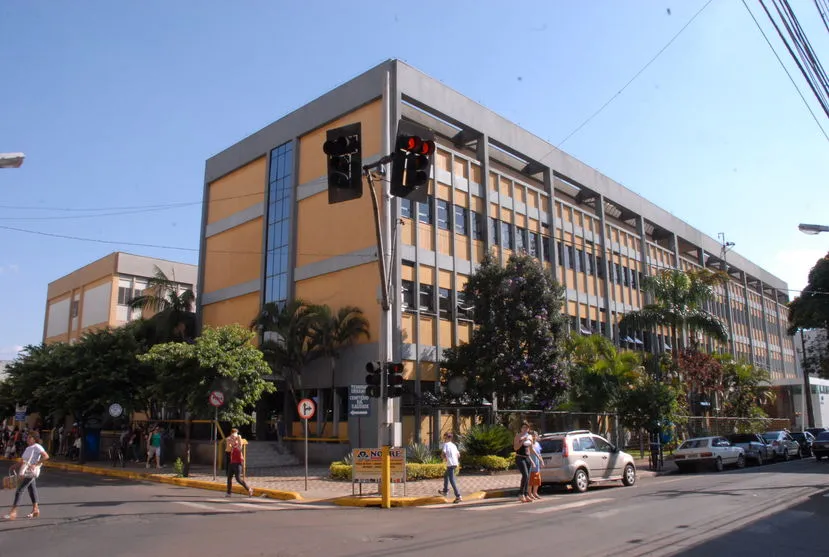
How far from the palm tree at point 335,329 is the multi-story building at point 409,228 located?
49 cm

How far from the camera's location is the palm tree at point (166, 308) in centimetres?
3391

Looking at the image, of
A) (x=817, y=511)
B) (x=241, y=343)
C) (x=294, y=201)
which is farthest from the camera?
(x=294, y=201)

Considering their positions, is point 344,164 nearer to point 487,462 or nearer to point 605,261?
point 487,462

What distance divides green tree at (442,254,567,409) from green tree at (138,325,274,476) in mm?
8036

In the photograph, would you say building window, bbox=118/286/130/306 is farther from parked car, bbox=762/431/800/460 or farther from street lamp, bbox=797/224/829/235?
street lamp, bbox=797/224/829/235

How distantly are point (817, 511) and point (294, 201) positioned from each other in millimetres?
24802

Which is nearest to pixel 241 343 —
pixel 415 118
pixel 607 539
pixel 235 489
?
pixel 235 489

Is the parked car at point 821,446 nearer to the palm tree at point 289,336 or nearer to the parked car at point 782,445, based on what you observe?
the parked car at point 782,445

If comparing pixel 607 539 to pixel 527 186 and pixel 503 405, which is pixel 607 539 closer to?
pixel 503 405

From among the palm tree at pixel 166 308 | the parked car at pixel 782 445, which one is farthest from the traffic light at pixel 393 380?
the parked car at pixel 782 445

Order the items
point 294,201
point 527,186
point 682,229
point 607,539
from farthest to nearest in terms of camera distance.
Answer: point 682,229
point 527,186
point 294,201
point 607,539

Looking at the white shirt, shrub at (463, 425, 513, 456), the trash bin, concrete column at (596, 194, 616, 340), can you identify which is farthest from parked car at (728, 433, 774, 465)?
the trash bin

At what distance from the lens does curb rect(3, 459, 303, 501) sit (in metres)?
17.2

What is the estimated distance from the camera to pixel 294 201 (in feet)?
105
